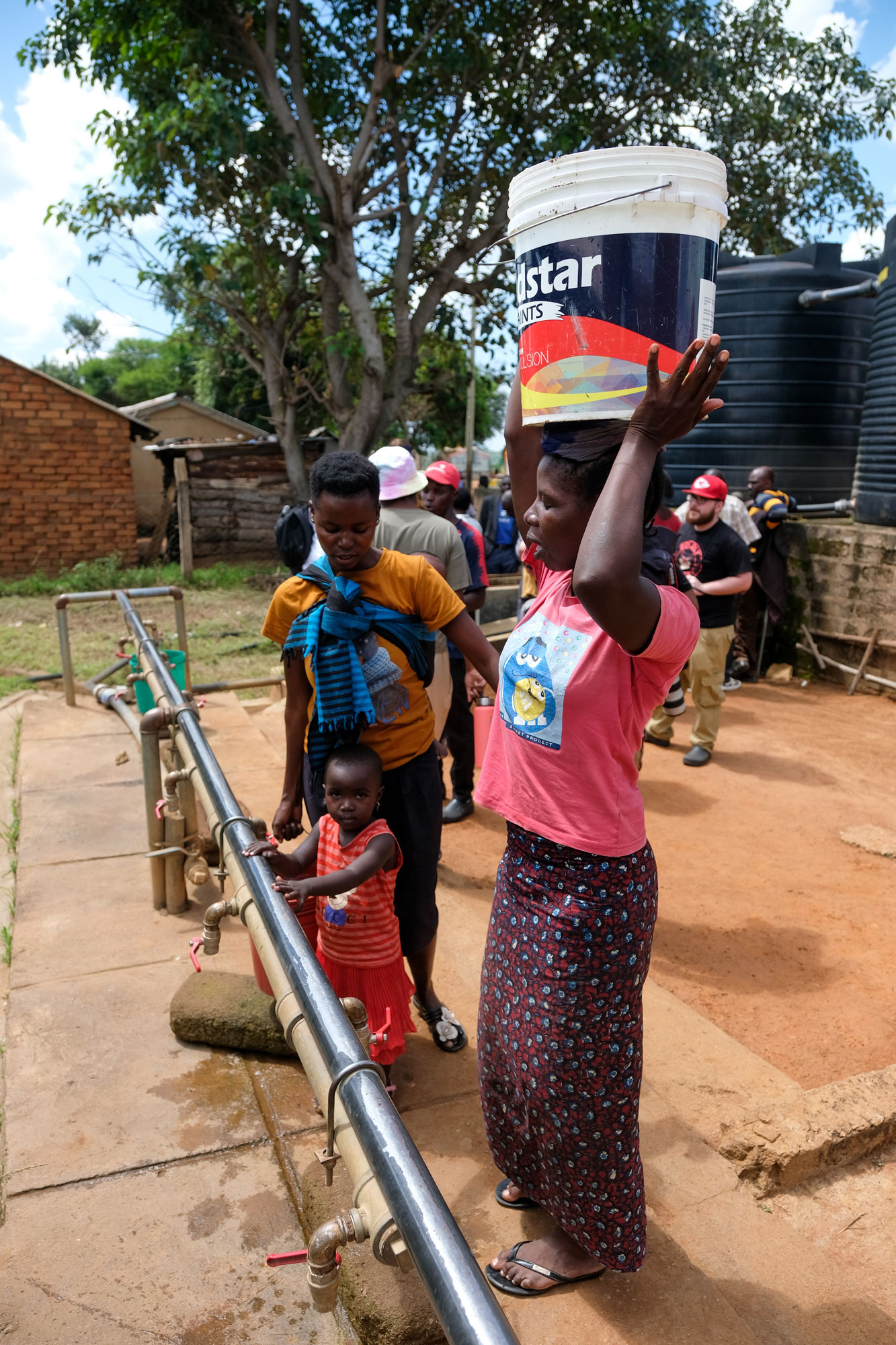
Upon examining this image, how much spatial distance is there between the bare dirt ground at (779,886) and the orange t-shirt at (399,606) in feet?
5.49

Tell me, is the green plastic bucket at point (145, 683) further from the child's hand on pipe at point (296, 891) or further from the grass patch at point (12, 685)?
the child's hand on pipe at point (296, 891)

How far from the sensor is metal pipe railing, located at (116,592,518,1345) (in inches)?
34.9

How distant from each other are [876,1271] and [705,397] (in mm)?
2009

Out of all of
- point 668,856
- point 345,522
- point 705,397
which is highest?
point 705,397

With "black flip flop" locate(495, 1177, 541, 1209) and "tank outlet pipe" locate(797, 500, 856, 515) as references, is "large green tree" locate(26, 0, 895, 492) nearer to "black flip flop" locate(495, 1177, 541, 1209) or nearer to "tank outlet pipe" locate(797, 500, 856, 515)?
"tank outlet pipe" locate(797, 500, 856, 515)

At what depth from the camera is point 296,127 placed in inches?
435

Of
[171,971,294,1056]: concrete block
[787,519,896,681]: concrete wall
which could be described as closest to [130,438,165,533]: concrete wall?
[787,519,896,681]: concrete wall

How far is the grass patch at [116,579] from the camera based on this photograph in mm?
12359

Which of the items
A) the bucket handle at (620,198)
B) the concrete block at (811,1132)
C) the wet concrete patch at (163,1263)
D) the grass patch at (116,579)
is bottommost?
the concrete block at (811,1132)

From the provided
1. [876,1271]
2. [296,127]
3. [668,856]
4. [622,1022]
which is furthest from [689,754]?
[296,127]

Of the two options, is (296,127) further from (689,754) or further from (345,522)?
(345,522)

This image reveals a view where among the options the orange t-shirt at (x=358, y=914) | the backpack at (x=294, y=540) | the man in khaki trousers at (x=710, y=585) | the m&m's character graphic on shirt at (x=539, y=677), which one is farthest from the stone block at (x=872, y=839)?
the m&m's character graphic on shirt at (x=539, y=677)

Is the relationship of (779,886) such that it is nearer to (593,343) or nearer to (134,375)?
(593,343)

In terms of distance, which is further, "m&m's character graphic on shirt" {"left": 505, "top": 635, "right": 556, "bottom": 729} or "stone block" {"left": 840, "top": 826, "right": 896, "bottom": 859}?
"stone block" {"left": 840, "top": 826, "right": 896, "bottom": 859}
